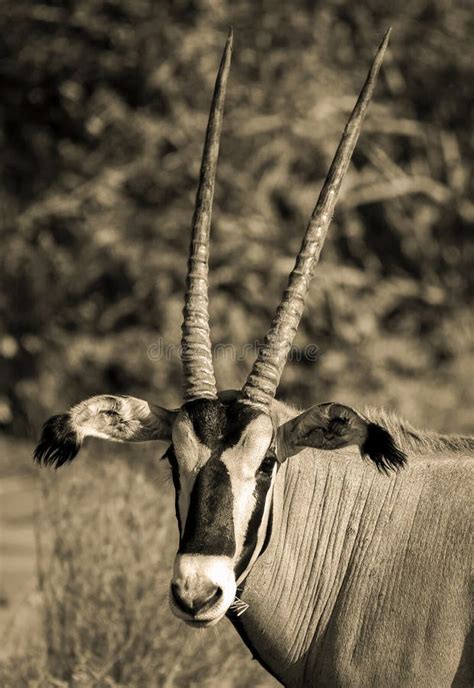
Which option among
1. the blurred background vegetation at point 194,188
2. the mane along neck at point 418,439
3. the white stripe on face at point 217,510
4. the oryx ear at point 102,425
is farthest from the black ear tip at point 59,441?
the blurred background vegetation at point 194,188

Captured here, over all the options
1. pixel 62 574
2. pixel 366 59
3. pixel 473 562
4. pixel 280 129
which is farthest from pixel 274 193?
pixel 473 562

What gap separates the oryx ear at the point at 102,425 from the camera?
5.00 m

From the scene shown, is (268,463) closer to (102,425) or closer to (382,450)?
(382,450)

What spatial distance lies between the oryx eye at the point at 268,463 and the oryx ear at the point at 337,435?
104 mm

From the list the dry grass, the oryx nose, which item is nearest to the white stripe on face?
the oryx nose

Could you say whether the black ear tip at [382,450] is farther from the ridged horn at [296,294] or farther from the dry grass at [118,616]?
the dry grass at [118,616]

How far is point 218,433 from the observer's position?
477 centimetres

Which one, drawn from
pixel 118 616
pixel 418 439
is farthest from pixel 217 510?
pixel 118 616

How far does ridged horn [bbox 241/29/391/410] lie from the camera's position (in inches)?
196

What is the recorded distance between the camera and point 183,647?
6410 mm

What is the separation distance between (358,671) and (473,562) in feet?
2.34

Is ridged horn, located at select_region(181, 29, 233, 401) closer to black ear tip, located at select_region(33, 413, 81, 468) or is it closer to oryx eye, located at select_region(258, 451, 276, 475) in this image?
oryx eye, located at select_region(258, 451, 276, 475)

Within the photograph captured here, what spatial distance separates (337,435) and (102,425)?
44.3 inches

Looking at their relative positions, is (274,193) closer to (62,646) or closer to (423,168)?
(423,168)
